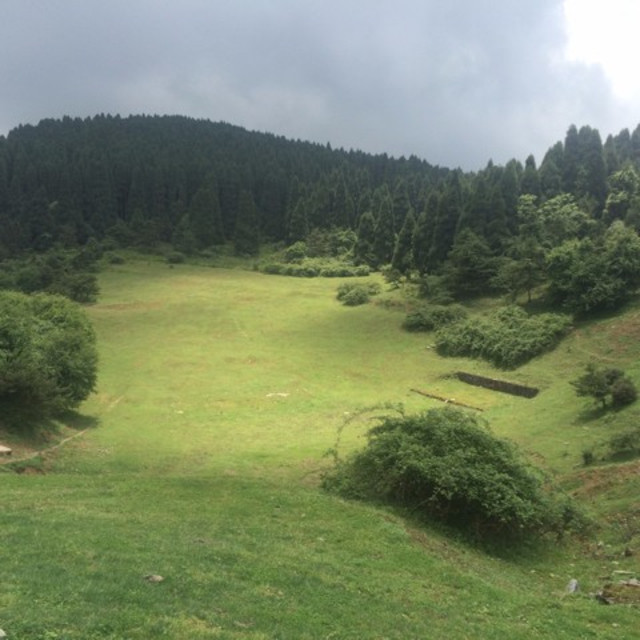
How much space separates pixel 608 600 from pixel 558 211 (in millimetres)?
84680

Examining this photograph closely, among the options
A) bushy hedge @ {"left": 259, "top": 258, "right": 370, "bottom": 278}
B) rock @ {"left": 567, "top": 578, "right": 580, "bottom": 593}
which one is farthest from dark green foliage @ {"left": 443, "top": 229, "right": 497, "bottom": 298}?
rock @ {"left": 567, "top": 578, "right": 580, "bottom": 593}

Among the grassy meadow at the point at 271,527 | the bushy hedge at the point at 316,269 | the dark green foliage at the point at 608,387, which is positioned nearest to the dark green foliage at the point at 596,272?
the grassy meadow at the point at 271,527

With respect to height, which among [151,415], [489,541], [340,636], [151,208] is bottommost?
[151,415]

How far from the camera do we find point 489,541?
834 inches

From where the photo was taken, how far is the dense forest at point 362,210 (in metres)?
71.9

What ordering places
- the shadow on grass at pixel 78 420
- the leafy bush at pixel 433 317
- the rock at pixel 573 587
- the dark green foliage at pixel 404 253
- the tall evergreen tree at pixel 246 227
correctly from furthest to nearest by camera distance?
the tall evergreen tree at pixel 246 227, the dark green foliage at pixel 404 253, the leafy bush at pixel 433 317, the shadow on grass at pixel 78 420, the rock at pixel 573 587

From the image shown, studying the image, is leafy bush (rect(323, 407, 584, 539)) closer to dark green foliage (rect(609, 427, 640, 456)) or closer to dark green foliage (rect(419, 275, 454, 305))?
dark green foliage (rect(609, 427, 640, 456))

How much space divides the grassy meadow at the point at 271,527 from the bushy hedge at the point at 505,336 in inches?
65.8

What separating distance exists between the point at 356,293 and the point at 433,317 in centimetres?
1829

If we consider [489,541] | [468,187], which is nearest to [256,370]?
[489,541]

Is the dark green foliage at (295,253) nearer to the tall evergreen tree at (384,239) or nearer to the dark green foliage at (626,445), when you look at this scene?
the tall evergreen tree at (384,239)

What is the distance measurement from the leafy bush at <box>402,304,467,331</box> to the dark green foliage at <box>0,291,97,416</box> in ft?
116

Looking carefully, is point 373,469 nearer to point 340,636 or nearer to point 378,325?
point 340,636

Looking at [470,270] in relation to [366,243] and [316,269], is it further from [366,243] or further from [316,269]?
[366,243]
